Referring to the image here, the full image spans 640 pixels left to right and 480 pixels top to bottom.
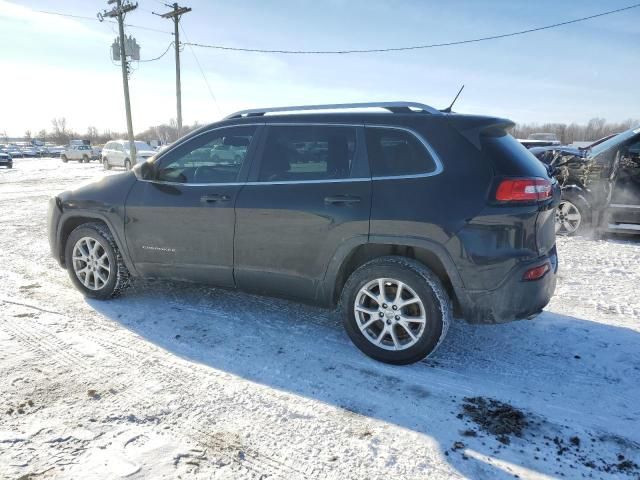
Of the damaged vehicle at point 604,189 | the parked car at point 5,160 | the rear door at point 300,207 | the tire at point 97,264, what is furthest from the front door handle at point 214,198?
the parked car at point 5,160

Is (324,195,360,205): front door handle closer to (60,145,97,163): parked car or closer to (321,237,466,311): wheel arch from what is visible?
(321,237,466,311): wheel arch

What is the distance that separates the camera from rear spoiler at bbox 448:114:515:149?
307cm

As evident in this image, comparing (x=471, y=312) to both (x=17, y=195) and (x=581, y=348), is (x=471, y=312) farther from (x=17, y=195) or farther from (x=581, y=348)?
(x=17, y=195)

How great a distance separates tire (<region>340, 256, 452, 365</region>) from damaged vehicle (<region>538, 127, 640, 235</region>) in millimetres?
4881

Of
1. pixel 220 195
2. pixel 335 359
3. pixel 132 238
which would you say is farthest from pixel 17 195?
pixel 335 359

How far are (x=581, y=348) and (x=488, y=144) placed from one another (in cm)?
185

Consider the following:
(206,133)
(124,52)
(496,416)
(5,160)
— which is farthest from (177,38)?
(496,416)

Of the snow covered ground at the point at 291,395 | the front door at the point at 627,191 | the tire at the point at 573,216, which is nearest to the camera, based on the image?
the snow covered ground at the point at 291,395

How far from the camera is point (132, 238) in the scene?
13.6 ft

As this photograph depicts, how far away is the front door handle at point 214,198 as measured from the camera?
3705mm

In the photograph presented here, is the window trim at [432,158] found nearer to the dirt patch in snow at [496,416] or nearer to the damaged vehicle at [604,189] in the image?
the dirt patch in snow at [496,416]

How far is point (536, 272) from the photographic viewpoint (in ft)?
9.91

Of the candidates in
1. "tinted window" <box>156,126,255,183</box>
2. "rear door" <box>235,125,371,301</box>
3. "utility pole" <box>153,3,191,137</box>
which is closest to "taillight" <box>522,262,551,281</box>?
"rear door" <box>235,125,371,301</box>

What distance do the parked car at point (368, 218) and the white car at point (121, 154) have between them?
935 inches
